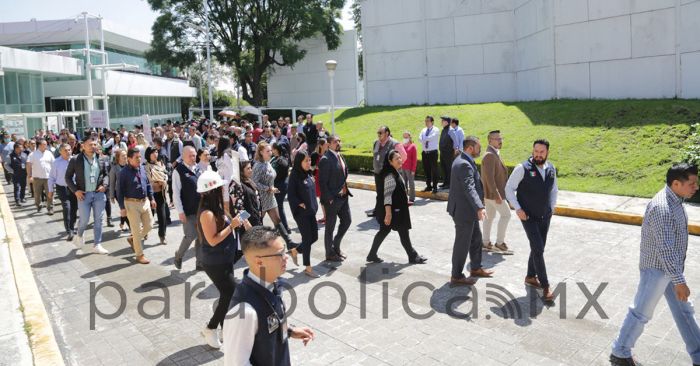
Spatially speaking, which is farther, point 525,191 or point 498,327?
point 525,191

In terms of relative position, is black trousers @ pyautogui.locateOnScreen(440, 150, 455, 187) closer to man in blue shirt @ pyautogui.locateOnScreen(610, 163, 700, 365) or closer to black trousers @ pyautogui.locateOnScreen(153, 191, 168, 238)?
black trousers @ pyautogui.locateOnScreen(153, 191, 168, 238)

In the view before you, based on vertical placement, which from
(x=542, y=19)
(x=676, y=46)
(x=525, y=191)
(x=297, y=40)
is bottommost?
(x=525, y=191)

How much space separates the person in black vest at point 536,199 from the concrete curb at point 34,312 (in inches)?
192

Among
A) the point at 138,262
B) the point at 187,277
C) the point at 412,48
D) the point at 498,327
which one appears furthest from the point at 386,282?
the point at 412,48

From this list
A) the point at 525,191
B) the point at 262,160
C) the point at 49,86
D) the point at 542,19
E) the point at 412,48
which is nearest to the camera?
the point at 525,191

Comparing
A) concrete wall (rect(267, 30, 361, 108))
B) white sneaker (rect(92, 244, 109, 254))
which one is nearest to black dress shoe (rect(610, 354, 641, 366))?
white sneaker (rect(92, 244, 109, 254))

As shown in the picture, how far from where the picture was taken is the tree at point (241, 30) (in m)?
41.8

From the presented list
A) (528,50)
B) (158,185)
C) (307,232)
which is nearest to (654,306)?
(307,232)

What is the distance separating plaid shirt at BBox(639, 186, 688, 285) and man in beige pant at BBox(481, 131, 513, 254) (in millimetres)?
3819

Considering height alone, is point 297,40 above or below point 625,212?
above

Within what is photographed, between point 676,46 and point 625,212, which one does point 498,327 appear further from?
point 676,46

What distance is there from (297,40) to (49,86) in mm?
18388

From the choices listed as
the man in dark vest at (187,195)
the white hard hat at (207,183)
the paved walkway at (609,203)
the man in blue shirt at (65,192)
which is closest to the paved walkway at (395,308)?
the man in dark vest at (187,195)

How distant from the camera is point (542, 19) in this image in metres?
21.1
